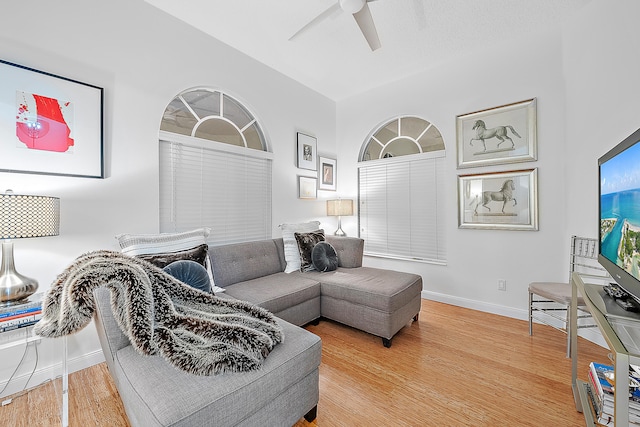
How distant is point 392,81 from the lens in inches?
143

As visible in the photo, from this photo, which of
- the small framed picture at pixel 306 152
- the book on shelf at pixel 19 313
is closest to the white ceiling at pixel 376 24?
the small framed picture at pixel 306 152

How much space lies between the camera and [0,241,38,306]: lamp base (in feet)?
4.72

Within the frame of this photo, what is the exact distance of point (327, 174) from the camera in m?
4.07

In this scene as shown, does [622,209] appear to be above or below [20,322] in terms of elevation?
above

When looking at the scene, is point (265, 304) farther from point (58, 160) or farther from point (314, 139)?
point (314, 139)

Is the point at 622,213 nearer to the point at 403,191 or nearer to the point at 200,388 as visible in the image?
the point at 200,388

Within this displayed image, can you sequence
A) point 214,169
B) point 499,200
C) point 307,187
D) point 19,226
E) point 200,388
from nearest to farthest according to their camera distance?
point 200,388 → point 19,226 → point 214,169 → point 499,200 → point 307,187

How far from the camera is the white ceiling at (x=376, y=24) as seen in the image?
2.27 metres

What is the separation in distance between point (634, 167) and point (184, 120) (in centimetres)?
310

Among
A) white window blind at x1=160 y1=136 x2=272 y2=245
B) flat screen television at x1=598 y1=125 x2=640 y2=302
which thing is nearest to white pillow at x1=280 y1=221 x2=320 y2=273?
white window blind at x1=160 y1=136 x2=272 y2=245

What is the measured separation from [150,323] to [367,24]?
8.01ft

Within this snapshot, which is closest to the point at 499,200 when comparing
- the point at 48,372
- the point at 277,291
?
the point at 277,291

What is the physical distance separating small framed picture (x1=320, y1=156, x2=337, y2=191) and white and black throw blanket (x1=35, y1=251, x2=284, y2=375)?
2868 mm

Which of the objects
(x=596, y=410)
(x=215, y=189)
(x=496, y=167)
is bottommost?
(x=596, y=410)
